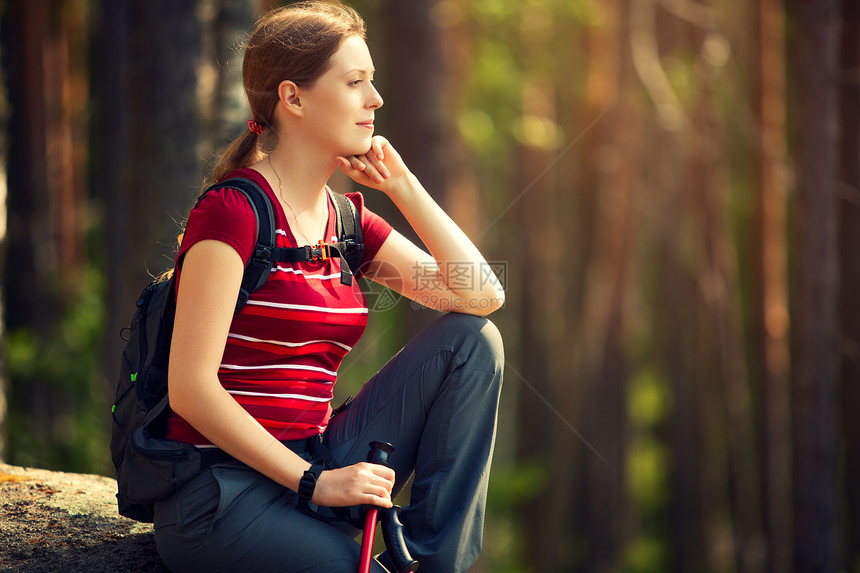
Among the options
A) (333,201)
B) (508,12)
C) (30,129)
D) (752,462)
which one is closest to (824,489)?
(752,462)

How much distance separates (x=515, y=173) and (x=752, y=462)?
598 cm

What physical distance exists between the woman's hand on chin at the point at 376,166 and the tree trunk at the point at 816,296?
5.24m

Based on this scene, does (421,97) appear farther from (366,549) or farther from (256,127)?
(366,549)

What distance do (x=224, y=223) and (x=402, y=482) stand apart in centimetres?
103

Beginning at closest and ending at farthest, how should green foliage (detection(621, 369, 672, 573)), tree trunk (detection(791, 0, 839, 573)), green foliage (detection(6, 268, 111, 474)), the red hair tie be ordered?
1. the red hair tie
2. green foliage (detection(6, 268, 111, 474))
3. tree trunk (detection(791, 0, 839, 573))
4. green foliage (detection(621, 369, 672, 573))

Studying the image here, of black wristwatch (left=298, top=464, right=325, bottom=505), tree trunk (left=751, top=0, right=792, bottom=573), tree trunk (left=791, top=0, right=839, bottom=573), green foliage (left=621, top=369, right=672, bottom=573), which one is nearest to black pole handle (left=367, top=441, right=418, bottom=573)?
black wristwatch (left=298, top=464, right=325, bottom=505)

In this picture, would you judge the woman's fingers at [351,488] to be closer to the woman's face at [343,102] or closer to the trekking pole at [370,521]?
the trekking pole at [370,521]

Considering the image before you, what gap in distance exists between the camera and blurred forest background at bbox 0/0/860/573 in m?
5.30

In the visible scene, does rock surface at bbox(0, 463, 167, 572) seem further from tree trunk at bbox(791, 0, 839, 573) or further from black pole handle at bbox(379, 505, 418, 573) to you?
tree trunk at bbox(791, 0, 839, 573)

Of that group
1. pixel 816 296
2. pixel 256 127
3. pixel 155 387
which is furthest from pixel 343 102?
pixel 816 296

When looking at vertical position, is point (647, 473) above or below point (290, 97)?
below

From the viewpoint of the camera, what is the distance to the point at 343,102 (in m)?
2.24

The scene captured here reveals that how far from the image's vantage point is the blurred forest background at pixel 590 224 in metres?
5.30

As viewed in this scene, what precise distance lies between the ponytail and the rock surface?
1.22 m
